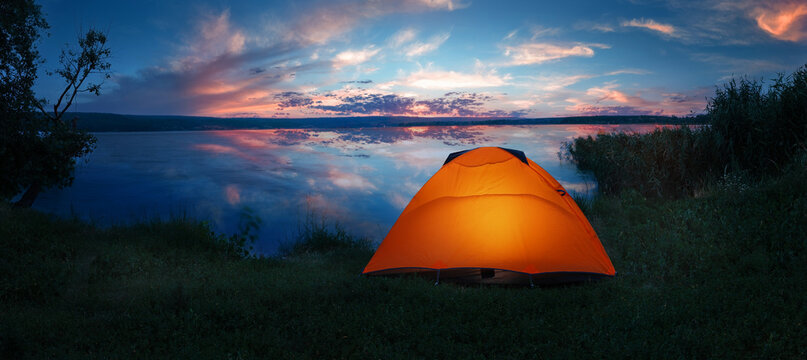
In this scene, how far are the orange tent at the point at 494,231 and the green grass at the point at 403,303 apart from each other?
0.50m

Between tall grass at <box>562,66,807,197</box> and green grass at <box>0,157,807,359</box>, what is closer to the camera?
green grass at <box>0,157,807,359</box>

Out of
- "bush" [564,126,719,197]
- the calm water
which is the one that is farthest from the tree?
"bush" [564,126,719,197]

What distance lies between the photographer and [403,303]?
635 cm

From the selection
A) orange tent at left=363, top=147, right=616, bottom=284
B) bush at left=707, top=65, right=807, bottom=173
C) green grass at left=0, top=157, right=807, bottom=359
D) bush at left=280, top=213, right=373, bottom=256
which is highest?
bush at left=707, top=65, right=807, bottom=173

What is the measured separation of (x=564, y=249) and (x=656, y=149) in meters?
11.5

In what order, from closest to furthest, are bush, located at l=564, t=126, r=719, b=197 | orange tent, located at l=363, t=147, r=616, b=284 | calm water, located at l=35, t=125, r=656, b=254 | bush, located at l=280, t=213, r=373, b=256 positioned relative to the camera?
orange tent, located at l=363, t=147, r=616, b=284 → bush, located at l=280, t=213, r=373, b=256 → bush, located at l=564, t=126, r=719, b=197 → calm water, located at l=35, t=125, r=656, b=254

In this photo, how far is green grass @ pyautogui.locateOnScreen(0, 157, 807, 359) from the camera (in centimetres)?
509

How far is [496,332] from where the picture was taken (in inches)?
213

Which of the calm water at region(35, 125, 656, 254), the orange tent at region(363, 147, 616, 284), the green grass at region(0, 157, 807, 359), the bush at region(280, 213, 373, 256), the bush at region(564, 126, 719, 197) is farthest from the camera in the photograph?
the calm water at region(35, 125, 656, 254)

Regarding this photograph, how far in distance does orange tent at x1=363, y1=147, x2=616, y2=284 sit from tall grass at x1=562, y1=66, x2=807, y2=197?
28.5 ft

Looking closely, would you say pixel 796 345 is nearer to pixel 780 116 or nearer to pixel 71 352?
pixel 71 352

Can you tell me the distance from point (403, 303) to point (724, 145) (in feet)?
46.9

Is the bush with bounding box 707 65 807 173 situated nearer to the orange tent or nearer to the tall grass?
the tall grass

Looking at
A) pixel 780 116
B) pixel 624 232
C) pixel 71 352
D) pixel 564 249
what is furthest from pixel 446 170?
pixel 780 116
